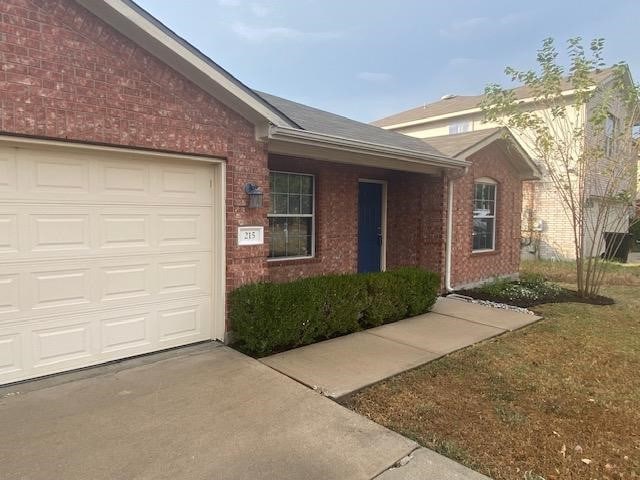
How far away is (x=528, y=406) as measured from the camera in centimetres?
375

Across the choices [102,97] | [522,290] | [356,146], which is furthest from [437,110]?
[102,97]

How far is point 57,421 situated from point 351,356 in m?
2.98

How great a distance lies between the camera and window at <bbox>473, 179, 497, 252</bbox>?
9.60 metres

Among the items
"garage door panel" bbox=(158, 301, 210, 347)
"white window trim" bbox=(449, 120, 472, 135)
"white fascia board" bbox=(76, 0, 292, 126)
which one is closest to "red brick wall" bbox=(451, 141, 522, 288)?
"white fascia board" bbox=(76, 0, 292, 126)

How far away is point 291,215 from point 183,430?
15.3ft

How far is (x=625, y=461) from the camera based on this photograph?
2938mm

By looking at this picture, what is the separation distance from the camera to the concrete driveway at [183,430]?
269 cm

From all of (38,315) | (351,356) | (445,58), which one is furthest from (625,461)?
(445,58)

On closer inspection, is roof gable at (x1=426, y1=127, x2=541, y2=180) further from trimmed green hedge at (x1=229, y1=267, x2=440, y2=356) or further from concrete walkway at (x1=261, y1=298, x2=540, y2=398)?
concrete walkway at (x1=261, y1=298, x2=540, y2=398)

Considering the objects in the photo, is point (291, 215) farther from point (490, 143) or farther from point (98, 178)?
point (490, 143)

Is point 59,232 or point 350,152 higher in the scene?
point 350,152

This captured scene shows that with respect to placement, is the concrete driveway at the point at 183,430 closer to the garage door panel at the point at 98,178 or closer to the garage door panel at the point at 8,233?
the garage door panel at the point at 8,233

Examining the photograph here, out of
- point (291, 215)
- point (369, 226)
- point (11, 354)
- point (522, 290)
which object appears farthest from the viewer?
point (369, 226)

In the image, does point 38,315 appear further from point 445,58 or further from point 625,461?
point 445,58
